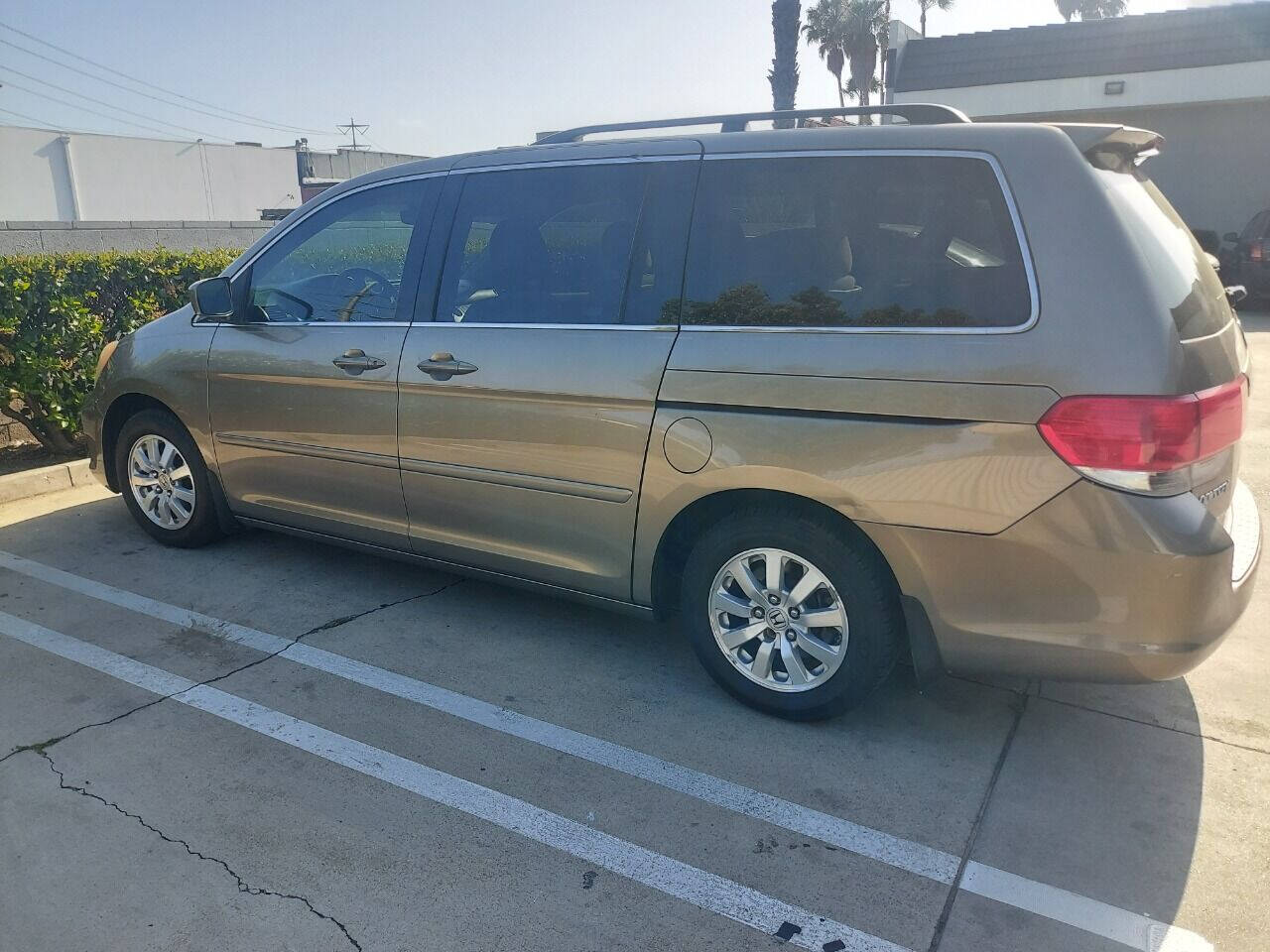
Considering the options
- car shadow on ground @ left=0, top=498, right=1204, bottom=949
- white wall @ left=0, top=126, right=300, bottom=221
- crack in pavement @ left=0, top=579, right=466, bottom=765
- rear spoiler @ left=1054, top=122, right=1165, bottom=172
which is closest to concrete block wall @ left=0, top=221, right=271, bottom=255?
car shadow on ground @ left=0, top=498, right=1204, bottom=949

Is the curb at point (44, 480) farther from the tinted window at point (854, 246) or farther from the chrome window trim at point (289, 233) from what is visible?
the tinted window at point (854, 246)

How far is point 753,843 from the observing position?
9.30 feet

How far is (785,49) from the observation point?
18438 millimetres

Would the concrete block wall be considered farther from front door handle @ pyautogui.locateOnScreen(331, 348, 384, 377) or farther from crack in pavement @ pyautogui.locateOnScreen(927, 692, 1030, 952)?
crack in pavement @ pyautogui.locateOnScreen(927, 692, 1030, 952)

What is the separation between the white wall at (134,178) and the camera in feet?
133

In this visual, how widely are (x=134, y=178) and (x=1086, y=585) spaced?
5175 cm

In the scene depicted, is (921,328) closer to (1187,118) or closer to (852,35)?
(1187,118)

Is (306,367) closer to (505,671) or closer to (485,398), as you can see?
(485,398)

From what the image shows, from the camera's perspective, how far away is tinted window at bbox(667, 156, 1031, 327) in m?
2.93

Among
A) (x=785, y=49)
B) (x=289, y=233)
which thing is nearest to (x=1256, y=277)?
(x=785, y=49)

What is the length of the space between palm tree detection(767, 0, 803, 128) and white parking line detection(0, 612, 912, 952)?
17.0m

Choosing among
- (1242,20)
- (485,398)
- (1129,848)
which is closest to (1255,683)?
(1129,848)

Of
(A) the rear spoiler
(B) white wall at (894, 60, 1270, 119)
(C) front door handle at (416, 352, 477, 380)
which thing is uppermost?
(B) white wall at (894, 60, 1270, 119)

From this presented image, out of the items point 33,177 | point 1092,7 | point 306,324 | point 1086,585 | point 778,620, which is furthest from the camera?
point 1092,7
